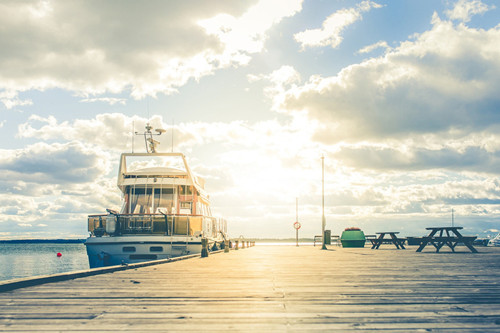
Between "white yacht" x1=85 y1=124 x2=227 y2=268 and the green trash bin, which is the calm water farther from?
the green trash bin

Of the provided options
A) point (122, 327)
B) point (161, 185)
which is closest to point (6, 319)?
point (122, 327)

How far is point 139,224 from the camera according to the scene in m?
19.8

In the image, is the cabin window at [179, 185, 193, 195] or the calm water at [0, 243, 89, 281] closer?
the cabin window at [179, 185, 193, 195]

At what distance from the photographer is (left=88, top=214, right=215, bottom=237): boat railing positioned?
1948cm

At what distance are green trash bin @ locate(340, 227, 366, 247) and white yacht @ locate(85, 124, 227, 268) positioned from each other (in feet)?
40.9

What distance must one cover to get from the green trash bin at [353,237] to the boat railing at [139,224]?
1461cm

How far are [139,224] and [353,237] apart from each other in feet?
55.7

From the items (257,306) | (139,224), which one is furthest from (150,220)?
(257,306)

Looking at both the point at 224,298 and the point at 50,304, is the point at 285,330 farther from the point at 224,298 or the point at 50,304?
the point at 50,304

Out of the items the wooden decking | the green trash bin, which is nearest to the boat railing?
the wooden decking

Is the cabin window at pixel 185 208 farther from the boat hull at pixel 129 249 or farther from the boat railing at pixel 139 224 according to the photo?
the boat hull at pixel 129 249

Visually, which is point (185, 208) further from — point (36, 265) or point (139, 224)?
point (36, 265)

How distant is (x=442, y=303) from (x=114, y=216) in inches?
678

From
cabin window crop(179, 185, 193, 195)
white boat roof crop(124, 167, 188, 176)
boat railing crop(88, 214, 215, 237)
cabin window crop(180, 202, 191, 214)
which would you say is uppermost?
white boat roof crop(124, 167, 188, 176)
